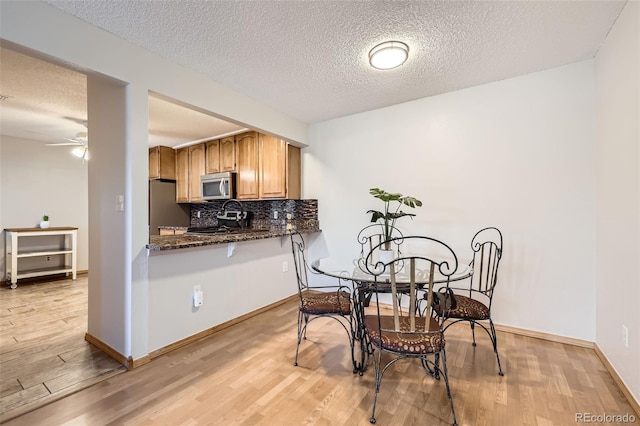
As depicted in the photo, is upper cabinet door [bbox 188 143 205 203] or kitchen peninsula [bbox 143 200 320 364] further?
upper cabinet door [bbox 188 143 205 203]

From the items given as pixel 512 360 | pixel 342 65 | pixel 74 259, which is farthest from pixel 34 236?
pixel 512 360

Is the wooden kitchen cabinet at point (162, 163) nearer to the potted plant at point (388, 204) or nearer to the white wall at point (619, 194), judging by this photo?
the potted plant at point (388, 204)

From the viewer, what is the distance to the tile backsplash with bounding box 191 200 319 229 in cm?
381

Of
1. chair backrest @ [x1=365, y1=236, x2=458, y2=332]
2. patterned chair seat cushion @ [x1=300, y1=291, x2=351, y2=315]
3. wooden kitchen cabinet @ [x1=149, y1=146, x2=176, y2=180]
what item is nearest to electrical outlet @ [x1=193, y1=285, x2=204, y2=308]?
patterned chair seat cushion @ [x1=300, y1=291, x2=351, y2=315]

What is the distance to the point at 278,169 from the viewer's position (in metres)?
3.70

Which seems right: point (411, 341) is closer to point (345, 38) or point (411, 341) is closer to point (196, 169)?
point (345, 38)

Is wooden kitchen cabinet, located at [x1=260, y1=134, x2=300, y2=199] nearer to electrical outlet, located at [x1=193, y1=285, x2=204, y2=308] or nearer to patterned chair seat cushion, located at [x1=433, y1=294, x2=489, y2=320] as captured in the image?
electrical outlet, located at [x1=193, y1=285, x2=204, y2=308]

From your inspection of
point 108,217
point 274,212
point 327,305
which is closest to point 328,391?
point 327,305

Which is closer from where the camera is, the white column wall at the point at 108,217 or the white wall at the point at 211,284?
the white column wall at the point at 108,217

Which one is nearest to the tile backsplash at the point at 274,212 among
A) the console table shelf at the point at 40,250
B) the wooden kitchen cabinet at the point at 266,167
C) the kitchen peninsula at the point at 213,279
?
the kitchen peninsula at the point at 213,279

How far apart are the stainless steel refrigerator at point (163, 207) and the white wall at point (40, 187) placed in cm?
100

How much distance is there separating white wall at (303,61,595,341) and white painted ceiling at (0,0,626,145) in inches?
9.3

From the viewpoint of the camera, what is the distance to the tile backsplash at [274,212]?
3814 mm

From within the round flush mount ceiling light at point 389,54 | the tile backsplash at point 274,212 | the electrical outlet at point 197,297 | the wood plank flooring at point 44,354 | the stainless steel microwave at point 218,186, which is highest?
the round flush mount ceiling light at point 389,54
